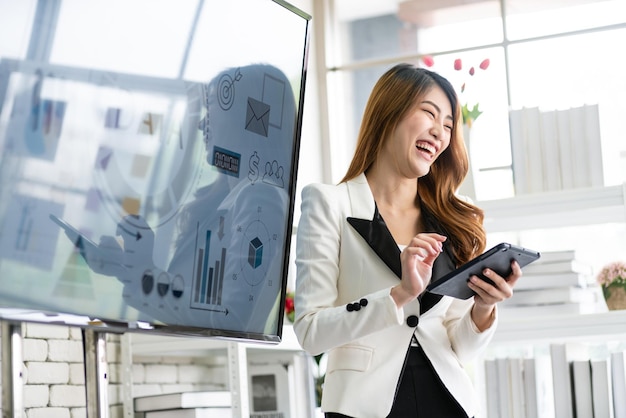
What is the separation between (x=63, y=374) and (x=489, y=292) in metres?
1.44

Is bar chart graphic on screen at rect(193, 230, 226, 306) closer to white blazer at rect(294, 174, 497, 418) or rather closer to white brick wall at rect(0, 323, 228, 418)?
white blazer at rect(294, 174, 497, 418)

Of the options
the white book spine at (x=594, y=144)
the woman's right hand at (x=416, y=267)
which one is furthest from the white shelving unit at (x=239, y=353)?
the white book spine at (x=594, y=144)

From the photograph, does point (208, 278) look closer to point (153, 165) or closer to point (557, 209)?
point (153, 165)

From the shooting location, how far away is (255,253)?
1.68 metres

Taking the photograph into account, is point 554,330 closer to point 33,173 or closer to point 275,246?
point 275,246

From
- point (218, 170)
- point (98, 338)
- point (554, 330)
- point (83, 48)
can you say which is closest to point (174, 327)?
point (98, 338)

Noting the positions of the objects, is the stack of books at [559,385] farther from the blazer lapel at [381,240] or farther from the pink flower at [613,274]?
the blazer lapel at [381,240]

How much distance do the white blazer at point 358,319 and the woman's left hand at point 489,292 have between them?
18mm

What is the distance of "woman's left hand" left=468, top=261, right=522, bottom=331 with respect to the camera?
1.57 metres

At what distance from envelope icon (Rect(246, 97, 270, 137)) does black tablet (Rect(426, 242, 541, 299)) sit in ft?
1.39

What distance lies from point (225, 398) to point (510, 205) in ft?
3.38

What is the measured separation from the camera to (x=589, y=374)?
8.97 feet

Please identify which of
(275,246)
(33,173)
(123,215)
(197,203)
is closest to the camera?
(33,173)

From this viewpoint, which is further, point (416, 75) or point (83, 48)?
point (416, 75)
